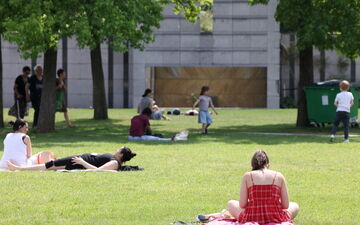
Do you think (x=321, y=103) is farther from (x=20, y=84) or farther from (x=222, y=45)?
(x=222, y=45)

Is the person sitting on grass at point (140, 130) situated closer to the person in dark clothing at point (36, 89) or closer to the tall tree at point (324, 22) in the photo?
the person in dark clothing at point (36, 89)

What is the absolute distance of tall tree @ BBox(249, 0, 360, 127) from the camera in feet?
90.0

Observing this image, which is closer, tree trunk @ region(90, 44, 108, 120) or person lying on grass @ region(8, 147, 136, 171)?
person lying on grass @ region(8, 147, 136, 171)

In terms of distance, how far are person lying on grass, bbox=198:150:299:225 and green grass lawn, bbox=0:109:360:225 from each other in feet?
3.20

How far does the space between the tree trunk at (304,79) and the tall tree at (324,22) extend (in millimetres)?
1639

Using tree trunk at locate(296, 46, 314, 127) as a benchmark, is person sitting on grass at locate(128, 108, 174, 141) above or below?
below

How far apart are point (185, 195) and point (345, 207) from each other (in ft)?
7.49

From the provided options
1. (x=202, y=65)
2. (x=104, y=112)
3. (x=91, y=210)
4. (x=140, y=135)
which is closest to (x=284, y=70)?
(x=202, y=65)

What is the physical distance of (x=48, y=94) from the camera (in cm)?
2666

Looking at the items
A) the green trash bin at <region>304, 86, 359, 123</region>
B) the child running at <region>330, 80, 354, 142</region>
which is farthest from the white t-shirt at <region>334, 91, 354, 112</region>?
the green trash bin at <region>304, 86, 359, 123</region>

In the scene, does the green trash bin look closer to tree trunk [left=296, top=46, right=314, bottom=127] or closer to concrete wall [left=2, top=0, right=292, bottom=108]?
tree trunk [left=296, top=46, right=314, bottom=127]

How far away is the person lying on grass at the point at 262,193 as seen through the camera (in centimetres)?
883

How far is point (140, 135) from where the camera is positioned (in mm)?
24156

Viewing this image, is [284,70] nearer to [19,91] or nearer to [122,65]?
[122,65]
